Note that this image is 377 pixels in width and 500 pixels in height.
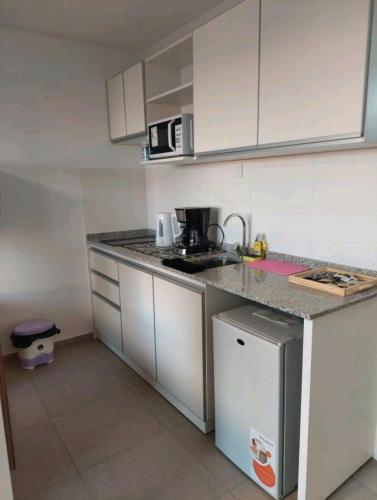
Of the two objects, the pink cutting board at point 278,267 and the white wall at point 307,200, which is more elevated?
the white wall at point 307,200

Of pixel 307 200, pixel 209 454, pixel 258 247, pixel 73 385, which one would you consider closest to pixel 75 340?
pixel 73 385

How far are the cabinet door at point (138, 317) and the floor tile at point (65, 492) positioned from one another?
772 mm

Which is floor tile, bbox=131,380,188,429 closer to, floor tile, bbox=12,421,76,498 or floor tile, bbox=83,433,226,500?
floor tile, bbox=83,433,226,500

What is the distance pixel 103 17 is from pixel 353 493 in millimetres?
3069

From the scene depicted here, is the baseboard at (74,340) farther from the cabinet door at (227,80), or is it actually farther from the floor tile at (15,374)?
the cabinet door at (227,80)

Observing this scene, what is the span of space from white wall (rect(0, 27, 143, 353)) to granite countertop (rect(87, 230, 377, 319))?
875 mm

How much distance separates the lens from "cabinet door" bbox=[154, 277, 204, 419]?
182cm

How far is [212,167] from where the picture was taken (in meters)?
2.54

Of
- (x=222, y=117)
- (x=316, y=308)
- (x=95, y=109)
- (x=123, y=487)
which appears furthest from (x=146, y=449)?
(x=95, y=109)

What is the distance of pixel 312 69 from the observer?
142 centimetres

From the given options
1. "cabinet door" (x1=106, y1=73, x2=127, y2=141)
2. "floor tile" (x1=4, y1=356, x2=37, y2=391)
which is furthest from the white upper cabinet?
"floor tile" (x1=4, y1=356, x2=37, y2=391)

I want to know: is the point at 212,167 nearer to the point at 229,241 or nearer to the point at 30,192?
the point at 229,241

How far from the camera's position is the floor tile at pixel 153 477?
1.56m

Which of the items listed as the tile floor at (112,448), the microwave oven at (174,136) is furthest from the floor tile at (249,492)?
the microwave oven at (174,136)
